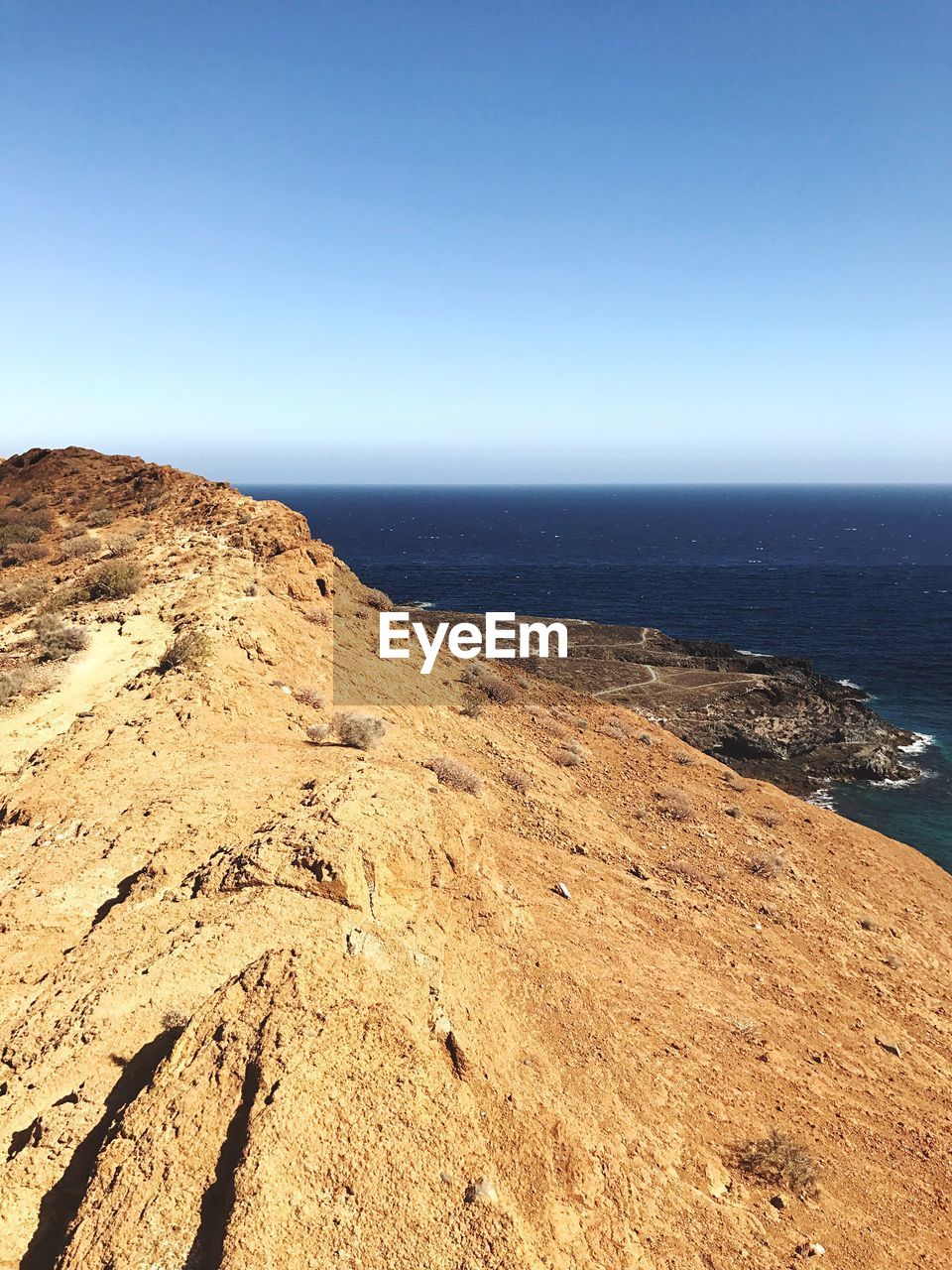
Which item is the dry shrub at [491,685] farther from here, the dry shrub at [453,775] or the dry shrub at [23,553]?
the dry shrub at [23,553]

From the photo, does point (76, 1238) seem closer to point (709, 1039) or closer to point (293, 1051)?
point (293, 1051)

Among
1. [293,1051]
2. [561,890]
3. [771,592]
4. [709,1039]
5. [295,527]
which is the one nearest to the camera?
[293,1051]

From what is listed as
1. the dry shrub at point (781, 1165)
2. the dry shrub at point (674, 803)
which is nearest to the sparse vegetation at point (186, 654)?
the dry shrub at point (674, 803)

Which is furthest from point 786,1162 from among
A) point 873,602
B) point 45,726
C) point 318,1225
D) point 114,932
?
point 873,602

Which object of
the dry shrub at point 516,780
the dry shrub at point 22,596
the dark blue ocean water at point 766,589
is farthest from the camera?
the dark blue ocean water at point 766,589

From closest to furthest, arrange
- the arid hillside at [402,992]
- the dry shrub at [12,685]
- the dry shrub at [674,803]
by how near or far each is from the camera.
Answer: the arid hillside at [402,992] < the dry shrub at [12,685] < the dry shrub at [674,803]
